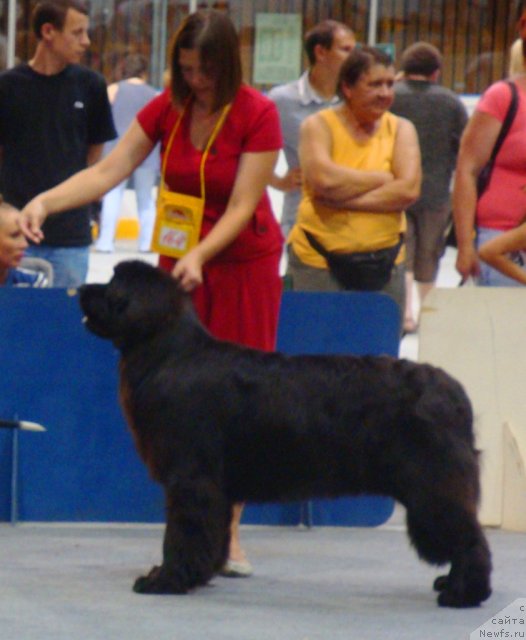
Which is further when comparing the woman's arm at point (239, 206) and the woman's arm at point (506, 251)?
the woman's arm at point (506, 251)

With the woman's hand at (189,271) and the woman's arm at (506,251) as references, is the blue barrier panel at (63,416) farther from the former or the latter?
the woman's arm at (506,251)

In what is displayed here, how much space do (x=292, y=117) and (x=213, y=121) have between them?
2.60 meters

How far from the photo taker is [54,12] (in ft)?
20.1

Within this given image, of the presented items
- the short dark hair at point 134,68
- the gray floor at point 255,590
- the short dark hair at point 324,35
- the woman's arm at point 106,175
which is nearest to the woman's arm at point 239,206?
the woman's arm at point 106,175

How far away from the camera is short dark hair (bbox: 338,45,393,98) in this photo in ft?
19.1

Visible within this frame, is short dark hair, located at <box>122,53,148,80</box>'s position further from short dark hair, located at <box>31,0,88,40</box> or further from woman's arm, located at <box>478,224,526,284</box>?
woman's arm, located at <box>478,224,526,284</box>

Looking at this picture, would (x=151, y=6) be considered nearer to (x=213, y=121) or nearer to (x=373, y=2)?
(x=373, y=2)

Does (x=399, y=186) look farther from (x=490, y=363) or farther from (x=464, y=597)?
(x=464, y=597)

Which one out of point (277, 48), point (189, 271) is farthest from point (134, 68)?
point (189, 271)

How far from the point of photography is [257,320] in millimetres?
4844

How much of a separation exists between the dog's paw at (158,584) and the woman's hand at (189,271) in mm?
863

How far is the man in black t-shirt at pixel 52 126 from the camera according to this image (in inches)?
240

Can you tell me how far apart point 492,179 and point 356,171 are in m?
0.53

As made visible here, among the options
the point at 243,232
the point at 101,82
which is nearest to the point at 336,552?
the point at 243,232
